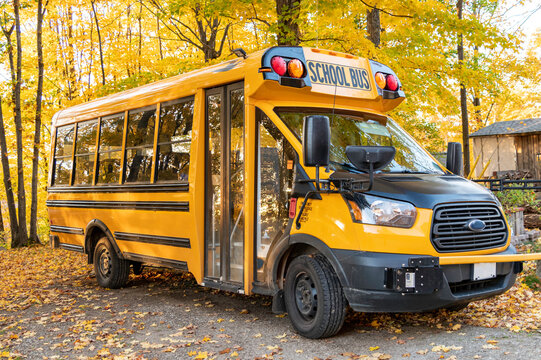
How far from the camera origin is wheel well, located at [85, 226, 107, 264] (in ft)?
28.5

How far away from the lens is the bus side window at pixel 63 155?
30.5 ft

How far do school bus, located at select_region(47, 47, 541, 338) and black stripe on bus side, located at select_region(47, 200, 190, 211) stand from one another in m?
0.03

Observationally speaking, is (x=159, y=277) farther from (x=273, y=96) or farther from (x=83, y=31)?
(x=83, y=31)

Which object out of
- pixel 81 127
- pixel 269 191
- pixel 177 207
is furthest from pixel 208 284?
pixel 81 127

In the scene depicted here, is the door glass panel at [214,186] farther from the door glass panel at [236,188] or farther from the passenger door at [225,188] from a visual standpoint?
the door glass panel at [236,188]

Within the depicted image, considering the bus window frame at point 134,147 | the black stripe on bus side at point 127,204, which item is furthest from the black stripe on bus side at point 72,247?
the bus window frame at point 134,147

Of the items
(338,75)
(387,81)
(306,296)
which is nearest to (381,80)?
(387,81)

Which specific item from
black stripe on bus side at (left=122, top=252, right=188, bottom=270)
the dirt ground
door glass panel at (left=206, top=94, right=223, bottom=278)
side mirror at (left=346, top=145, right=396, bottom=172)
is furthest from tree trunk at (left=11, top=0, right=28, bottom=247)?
side mirror at (left=346, top=145, right=396, bottom=172)

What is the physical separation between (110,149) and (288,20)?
15.0 feet

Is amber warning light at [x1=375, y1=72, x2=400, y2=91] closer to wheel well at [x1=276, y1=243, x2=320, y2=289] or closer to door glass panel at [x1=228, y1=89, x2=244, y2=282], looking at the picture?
door glass panel at [x1=228, y1=89, x2=244, y2=282]

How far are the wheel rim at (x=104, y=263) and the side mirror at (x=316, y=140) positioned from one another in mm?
4855

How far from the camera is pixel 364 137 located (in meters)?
5.79

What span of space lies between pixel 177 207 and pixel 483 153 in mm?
23401

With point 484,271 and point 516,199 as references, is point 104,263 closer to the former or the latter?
point 484,271
